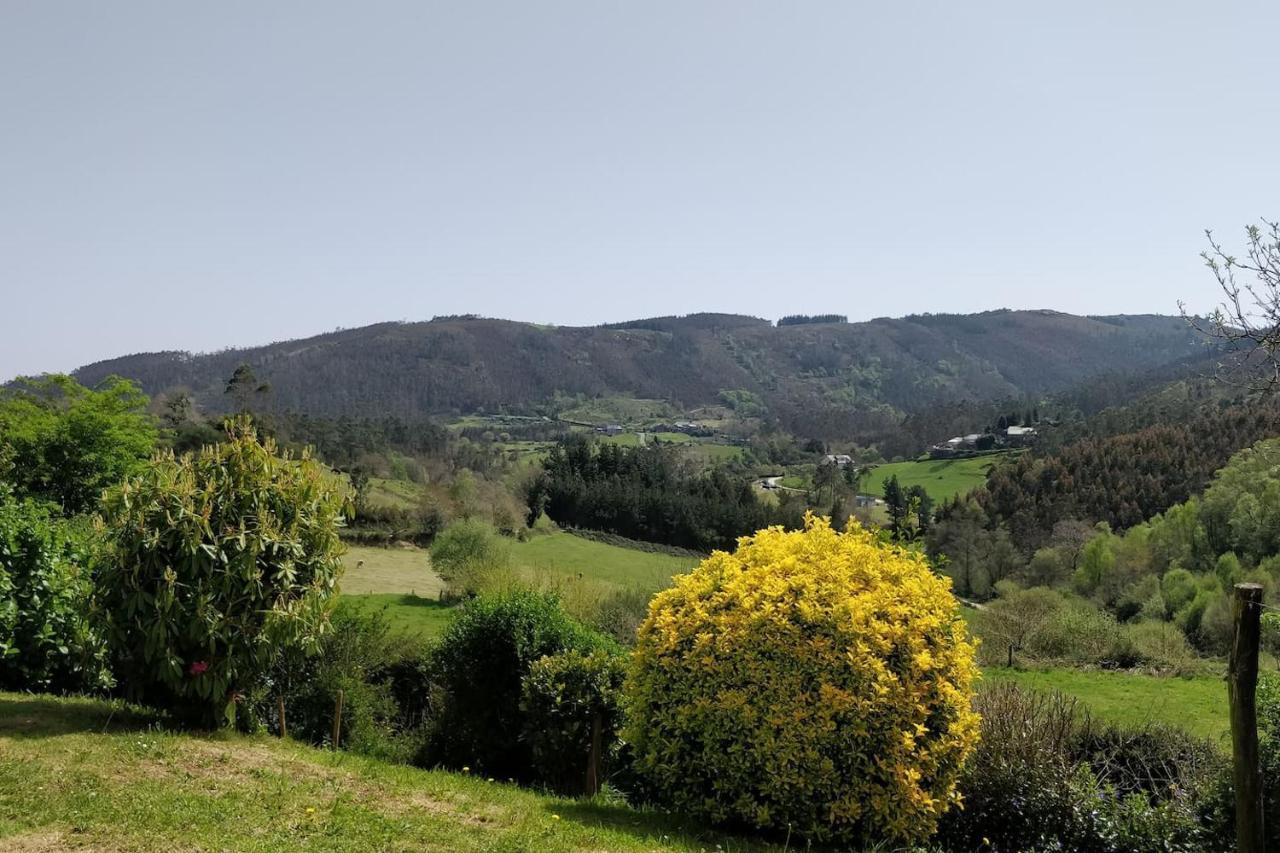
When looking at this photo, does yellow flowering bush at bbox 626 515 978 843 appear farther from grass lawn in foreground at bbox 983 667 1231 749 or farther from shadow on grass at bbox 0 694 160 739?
grass lawn in foreground at bbox 983 667 1231 749

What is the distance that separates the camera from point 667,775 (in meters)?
6.87

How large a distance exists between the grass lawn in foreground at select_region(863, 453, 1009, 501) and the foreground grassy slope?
76.8m

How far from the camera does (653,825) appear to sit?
260 inches

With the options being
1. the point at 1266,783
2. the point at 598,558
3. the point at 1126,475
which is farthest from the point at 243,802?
the point at 1126,475

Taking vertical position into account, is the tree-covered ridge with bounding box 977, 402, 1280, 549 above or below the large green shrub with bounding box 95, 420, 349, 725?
below

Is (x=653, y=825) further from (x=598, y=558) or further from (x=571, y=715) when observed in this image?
(x=598, y=558)

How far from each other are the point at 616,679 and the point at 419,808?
3.17 m

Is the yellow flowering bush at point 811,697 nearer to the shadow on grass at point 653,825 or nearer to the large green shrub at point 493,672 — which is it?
the shadow on grass at point 653,825

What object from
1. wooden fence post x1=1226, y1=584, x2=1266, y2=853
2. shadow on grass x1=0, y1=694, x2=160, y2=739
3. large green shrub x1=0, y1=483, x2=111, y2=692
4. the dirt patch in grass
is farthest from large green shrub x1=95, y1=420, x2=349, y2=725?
wooden fence post x1=1226, y1=584, x2=1266, y2=853

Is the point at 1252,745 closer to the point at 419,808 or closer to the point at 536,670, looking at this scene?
the point at 419,808

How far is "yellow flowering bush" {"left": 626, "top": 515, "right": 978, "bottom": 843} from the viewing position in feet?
20.8

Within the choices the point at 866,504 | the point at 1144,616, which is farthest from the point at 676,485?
the point at 1144,616

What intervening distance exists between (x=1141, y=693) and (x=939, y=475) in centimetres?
6942

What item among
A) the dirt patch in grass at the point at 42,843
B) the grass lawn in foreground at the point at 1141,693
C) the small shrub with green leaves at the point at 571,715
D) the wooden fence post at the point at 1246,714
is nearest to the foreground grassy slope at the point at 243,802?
the dirt patch in grass at the point at 42,843
